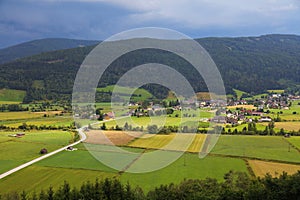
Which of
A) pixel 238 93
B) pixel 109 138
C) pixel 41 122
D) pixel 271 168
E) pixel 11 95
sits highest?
pixel 11 95

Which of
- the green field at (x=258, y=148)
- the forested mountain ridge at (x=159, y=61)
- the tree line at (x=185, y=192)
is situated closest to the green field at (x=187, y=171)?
the tree line at (x=185, y=192)

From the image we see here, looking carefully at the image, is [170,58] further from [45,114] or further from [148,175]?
[148,175]

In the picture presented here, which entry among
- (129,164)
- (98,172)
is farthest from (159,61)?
(98,172)

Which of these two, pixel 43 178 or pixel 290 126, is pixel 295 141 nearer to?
pixel 290 126

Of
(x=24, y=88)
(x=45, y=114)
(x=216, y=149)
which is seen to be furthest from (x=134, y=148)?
(x=24, y=88)

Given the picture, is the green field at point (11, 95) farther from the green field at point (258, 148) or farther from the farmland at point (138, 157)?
the green field at point (258, 148)
